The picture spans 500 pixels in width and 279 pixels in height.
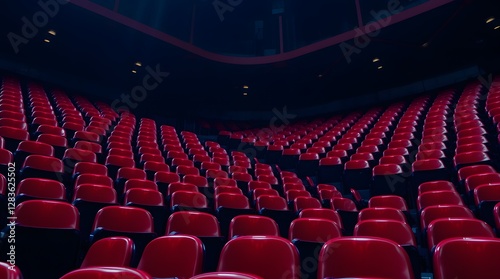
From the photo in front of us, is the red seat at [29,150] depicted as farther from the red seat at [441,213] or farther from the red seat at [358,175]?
the red seat at [358,175]

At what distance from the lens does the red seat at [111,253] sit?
1184 mm

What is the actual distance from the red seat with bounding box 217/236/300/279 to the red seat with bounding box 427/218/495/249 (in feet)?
2.33

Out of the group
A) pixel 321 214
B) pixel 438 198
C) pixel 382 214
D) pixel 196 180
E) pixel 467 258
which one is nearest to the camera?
pixel 467 258

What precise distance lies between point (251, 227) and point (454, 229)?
948mm

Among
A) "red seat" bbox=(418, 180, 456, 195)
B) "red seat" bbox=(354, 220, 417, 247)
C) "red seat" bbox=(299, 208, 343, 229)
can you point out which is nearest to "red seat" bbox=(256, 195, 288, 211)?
"red seat" bbox=(299, 208, 343, 229)

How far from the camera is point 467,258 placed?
110cm

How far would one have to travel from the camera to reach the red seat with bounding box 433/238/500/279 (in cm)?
108

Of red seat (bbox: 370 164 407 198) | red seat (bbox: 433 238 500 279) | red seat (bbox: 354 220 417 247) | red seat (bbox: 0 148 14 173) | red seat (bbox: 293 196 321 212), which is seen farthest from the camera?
red seat (bbox: 370 164 407 198)

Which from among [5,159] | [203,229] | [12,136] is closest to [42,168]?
[5,159]

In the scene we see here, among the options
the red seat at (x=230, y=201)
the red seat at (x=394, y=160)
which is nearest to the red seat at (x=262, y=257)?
the red seat at (x=230, y=201)

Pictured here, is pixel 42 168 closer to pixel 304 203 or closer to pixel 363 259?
pixel 304 203

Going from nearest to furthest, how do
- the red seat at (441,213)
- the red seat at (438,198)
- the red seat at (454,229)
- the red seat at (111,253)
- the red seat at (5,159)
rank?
1. the red seat at (111,253)
2. the red seat at (454,229)
3. the red seat at (441,213)
4. the red seat at (5,159)
5. the red seat at (438,198)

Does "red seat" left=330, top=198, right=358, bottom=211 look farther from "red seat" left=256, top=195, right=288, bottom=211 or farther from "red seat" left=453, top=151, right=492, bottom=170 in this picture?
"red seat" left=453, top=151, right=492, bottom=170

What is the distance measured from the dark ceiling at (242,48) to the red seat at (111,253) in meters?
4.67
